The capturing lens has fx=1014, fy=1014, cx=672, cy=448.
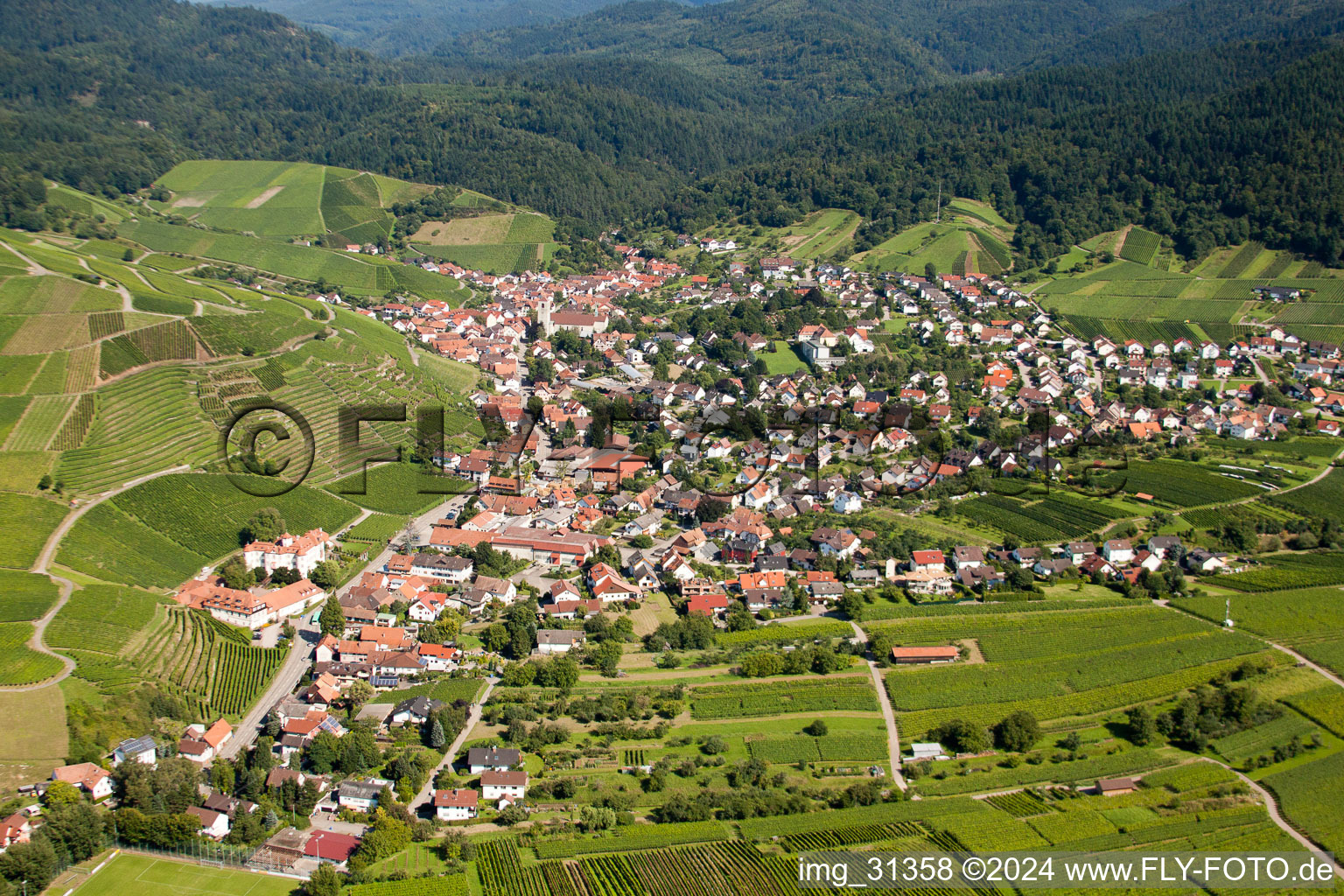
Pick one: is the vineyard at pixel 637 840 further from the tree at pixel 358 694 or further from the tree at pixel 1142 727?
the tree at pixel 1142 727

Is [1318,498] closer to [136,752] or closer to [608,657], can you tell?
[608,657]

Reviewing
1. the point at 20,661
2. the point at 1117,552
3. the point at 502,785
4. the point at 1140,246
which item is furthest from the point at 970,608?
the point at 1140,246

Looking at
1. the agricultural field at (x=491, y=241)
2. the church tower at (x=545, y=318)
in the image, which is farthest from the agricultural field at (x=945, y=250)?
the agricultural field at (x=491, y=241)

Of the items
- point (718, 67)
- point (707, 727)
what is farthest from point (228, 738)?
point (718, 67)

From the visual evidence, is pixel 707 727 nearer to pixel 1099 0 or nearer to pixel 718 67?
pixel 718 67

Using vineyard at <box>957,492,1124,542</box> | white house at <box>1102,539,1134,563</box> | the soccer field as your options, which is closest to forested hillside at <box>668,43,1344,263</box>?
vineyard at <box>957,492,1124,542</box>

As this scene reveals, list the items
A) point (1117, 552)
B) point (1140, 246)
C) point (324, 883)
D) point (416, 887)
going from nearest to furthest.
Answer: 1. point (324, 883)
2. point (416, 887)
3. point (1117, 552)
4. point (1140, 246)
